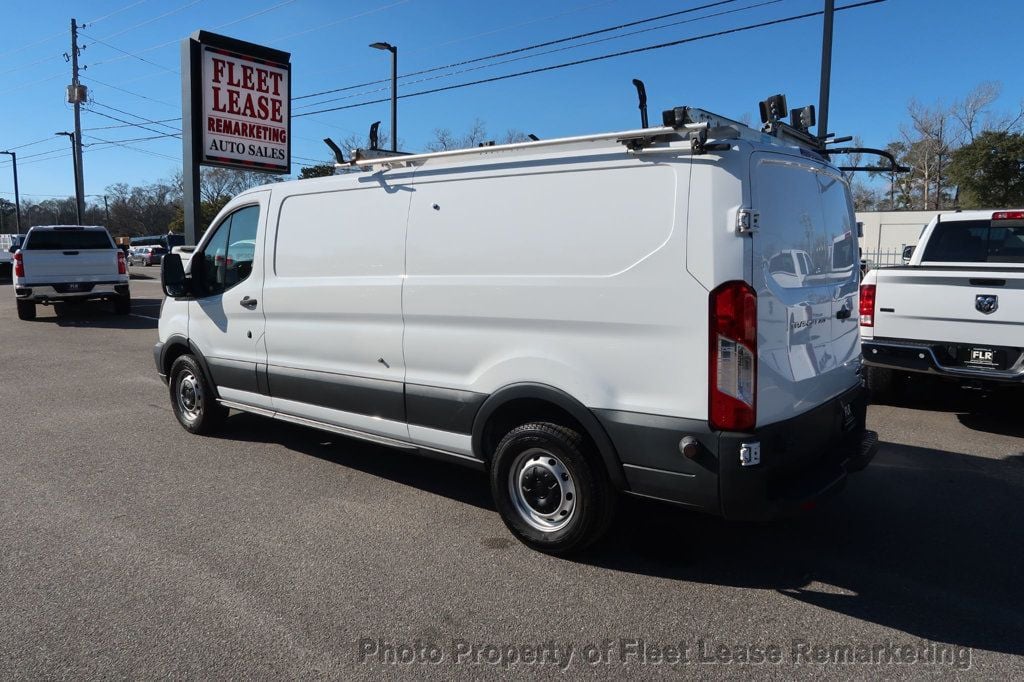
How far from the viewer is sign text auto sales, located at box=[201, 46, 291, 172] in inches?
549

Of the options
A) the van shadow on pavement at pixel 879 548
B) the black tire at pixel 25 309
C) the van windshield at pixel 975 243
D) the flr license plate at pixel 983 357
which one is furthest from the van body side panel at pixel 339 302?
the black tire at pixel 25 309

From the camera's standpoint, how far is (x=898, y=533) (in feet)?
14.1

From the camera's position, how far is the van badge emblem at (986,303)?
608 centimetres

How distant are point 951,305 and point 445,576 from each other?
5.05m

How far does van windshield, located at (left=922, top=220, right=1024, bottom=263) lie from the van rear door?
12.1 ft

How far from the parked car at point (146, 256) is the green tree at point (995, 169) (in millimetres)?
47042

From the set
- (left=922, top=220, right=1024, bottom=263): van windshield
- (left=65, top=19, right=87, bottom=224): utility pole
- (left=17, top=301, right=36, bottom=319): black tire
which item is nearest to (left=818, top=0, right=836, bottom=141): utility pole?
(left=922, top=220, right=1024, bottom=263): van windshield

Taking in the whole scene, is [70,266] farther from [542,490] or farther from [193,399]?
[542,490]

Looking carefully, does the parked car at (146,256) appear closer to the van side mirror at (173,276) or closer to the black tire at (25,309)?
the black tire at (25,309)

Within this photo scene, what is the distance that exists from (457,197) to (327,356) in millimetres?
1575

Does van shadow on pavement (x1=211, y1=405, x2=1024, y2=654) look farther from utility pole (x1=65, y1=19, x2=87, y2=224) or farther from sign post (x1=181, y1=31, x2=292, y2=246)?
utility pole (x1=65, y1=19, x2=87, y2=224)

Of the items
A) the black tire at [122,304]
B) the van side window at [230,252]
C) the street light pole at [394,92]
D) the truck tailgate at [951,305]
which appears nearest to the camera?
the van side window at [230,252]

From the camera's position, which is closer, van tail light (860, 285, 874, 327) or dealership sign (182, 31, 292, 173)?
van tail light (860, 285, 874, 327)

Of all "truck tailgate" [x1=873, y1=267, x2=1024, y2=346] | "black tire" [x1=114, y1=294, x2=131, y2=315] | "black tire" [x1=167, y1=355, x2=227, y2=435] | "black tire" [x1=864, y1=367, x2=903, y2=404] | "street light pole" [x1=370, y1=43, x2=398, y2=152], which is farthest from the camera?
"street light pole" [x1=370, y1=43, x2=398, y2=152]
